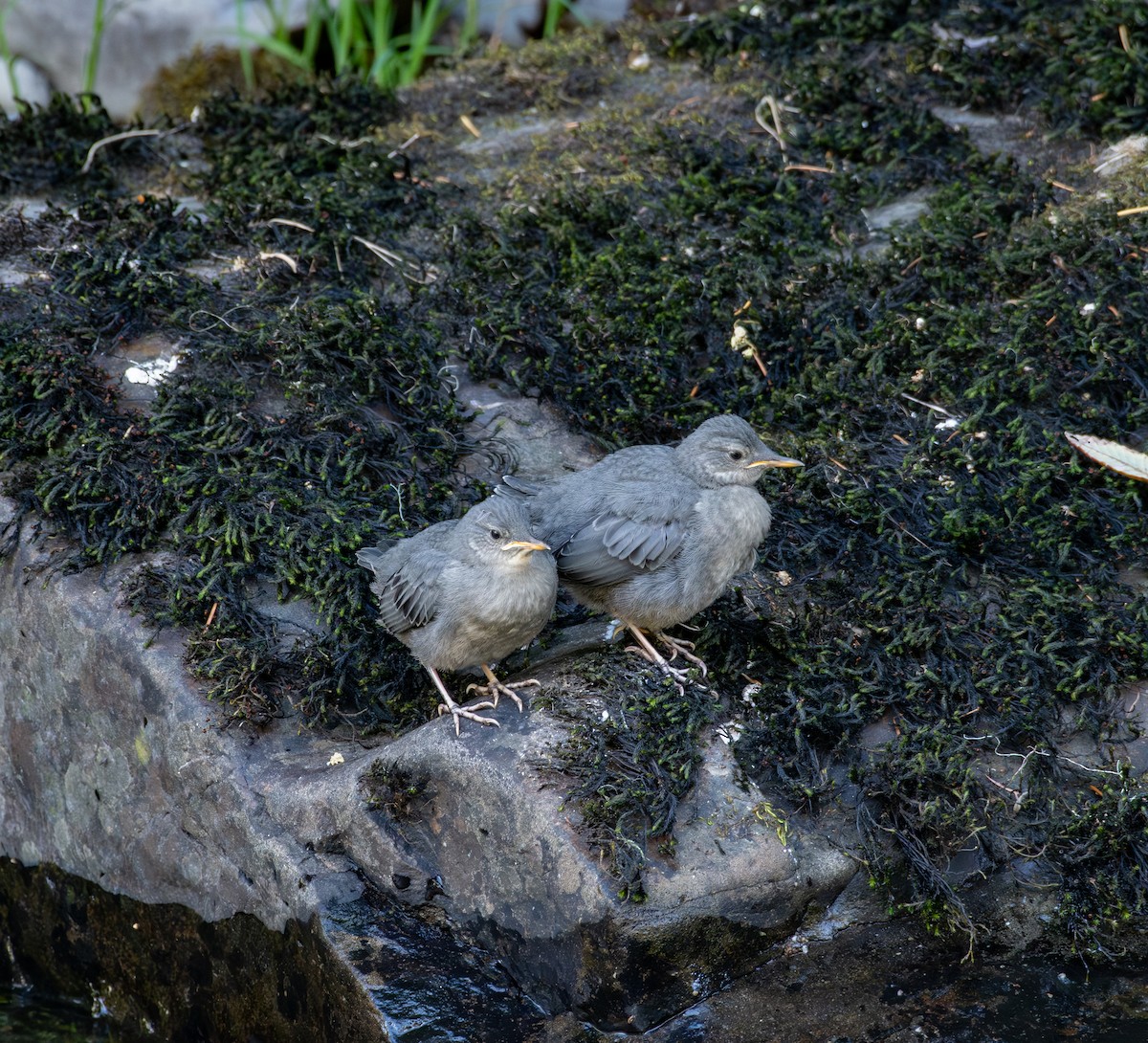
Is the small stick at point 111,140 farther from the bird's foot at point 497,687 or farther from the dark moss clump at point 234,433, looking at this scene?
the bird's foot at point 497,687

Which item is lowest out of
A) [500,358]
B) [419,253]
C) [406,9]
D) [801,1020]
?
[801,1020]

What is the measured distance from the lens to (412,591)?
4648mm

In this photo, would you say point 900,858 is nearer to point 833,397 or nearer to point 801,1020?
point 801,1020

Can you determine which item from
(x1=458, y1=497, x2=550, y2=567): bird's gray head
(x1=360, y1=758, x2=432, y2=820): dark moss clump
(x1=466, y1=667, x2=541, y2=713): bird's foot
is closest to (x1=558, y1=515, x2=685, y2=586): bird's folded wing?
(x1=458, y1=497, x2=550, y2=567): bird's gray head

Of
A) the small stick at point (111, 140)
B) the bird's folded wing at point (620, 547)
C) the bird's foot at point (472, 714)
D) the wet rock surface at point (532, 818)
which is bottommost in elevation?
the wet rock surface at point (532, 818)

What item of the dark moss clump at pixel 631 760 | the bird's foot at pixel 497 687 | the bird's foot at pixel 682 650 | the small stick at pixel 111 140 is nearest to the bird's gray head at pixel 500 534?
the bird's foot at pixel 497 687

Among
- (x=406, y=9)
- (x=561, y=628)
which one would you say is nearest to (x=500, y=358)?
(x=561, y=628)

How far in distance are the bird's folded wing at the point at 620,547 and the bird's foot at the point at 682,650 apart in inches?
15.2

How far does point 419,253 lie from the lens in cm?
684

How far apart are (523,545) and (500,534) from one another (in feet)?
0.36

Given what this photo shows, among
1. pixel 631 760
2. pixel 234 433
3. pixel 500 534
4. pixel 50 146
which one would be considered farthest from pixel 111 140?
pixel 631 760

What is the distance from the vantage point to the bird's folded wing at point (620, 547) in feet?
15.5

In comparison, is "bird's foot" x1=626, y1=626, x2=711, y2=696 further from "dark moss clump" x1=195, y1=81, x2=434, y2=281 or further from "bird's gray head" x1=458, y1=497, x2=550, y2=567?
"dark moss clump" x1=195, y1=81, x2=434, y2=281

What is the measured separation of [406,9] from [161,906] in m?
8.04
